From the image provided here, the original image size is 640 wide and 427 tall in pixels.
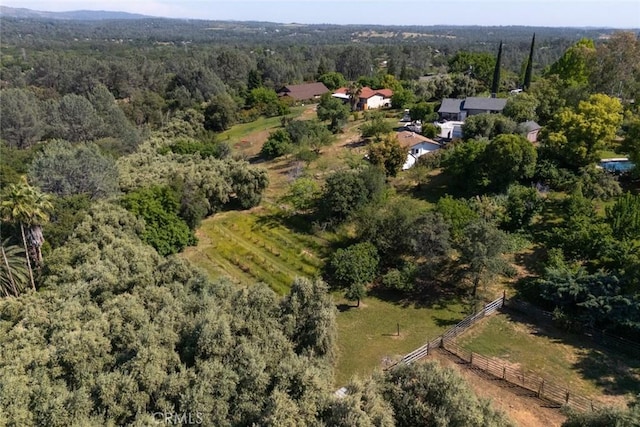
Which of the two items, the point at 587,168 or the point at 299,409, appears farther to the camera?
the point at 587,168

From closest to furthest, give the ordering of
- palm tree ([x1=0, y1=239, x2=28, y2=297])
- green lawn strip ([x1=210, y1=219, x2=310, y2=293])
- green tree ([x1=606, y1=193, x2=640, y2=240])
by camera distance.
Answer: palm tree ([x1=0, y1=239, x2=28, y2=297])
green tree ([x1=606, y1=193, x2=640, y2=240])
green lawn strip ([x1=210, y1=219, x2=310, y2=293])

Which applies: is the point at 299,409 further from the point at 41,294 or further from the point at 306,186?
the point at 306,186

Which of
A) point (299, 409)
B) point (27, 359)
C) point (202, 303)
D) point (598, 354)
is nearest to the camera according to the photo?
point (299, 409)

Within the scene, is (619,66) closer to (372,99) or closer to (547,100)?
(547,100)

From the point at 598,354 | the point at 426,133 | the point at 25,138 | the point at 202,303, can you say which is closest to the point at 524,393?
the point at 598,354

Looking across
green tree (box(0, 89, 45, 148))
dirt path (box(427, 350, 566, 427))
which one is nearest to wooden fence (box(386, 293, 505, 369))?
dirt path (box(427, 350, 566, 427))

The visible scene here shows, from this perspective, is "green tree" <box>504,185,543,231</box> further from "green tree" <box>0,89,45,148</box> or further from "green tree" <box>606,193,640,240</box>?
"green tree" <box>0,89,45,148</box>

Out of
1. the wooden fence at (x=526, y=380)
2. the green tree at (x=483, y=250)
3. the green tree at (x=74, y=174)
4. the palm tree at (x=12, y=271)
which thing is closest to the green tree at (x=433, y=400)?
the wooden fence at (x=526, y=380)
